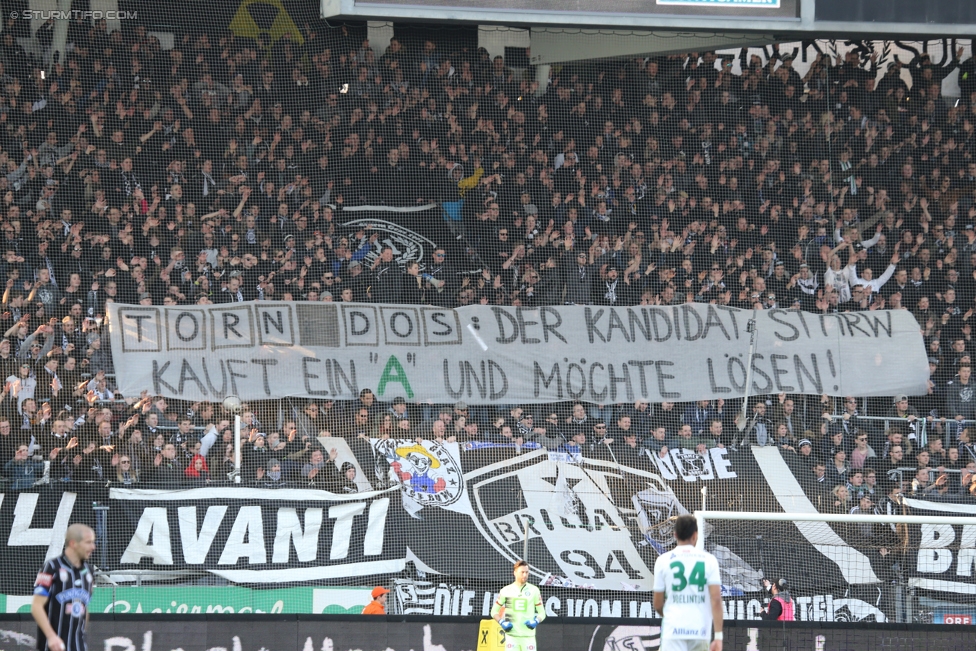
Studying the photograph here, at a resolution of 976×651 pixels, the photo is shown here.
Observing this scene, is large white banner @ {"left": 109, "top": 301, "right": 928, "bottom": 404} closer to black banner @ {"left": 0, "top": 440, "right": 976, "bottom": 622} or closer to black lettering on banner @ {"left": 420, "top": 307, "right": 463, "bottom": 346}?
black lettering on banner @ {"left": 420, "top": 307, "right": 463, "bottom": 346}

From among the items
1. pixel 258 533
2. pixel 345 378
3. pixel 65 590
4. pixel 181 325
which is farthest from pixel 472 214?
pixel 65 590

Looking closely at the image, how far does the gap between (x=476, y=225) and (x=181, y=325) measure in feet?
14.4

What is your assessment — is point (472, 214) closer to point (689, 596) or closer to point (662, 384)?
point (662, 384)

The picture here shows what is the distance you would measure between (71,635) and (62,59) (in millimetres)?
10865

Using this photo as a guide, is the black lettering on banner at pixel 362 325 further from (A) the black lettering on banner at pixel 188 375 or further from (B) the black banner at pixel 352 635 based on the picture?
(B) the black banner at pixel 352 635

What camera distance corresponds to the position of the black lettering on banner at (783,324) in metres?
15.0

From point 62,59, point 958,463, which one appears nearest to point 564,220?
point 958,463

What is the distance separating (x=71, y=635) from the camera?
6375mm

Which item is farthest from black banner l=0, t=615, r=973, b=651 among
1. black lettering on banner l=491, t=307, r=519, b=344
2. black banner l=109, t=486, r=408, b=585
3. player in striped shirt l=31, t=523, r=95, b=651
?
black lettering on banner l=491, t=307, r=519, b=344

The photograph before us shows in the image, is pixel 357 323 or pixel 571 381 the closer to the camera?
pixel 357 323

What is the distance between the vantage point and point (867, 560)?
1191cm

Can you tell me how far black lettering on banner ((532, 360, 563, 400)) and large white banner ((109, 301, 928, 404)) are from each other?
13mm

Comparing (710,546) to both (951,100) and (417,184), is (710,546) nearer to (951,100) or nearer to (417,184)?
(417,184)

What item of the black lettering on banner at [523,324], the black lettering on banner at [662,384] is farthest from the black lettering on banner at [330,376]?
the black lettering on banner at [662,384]
